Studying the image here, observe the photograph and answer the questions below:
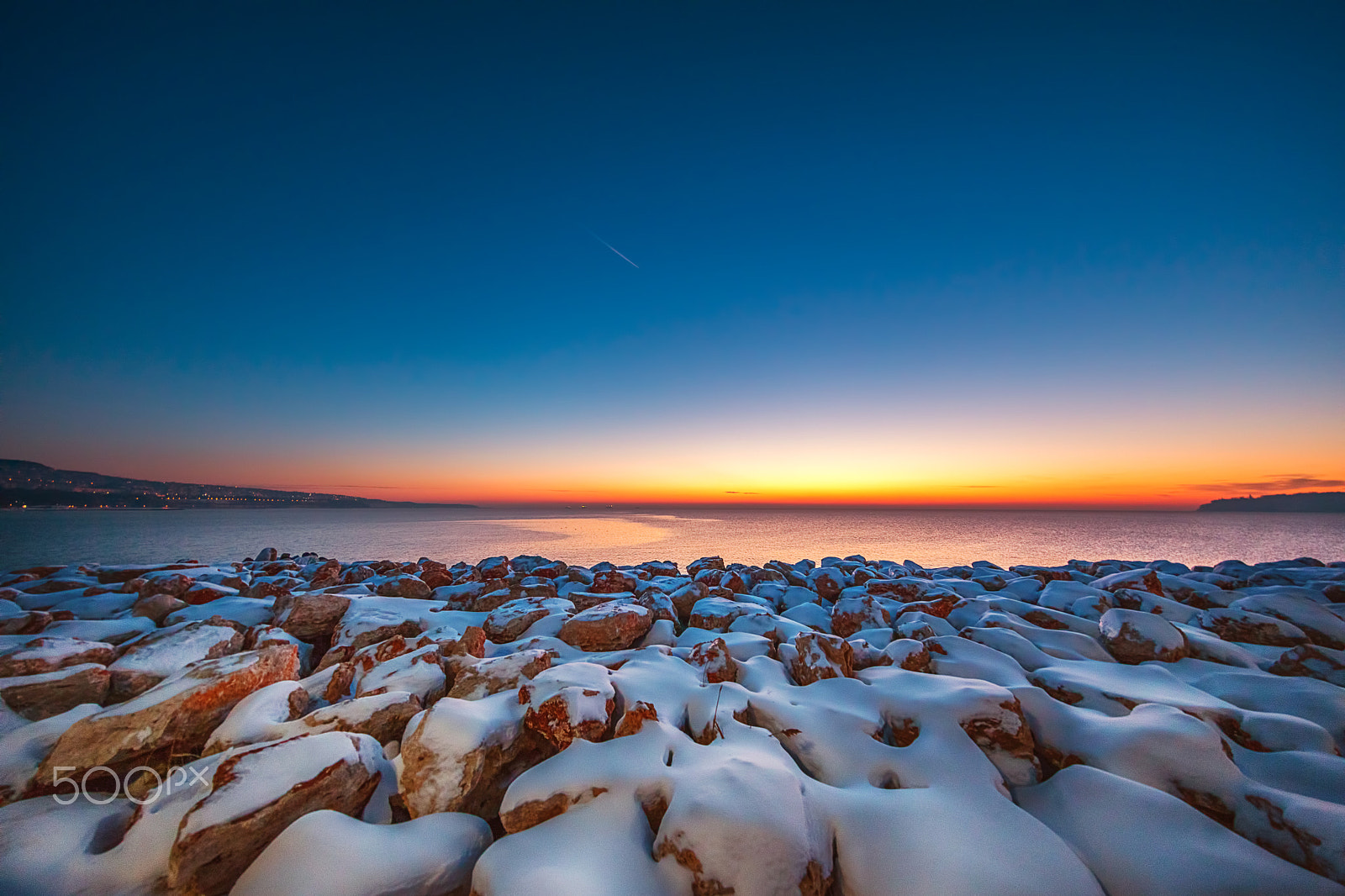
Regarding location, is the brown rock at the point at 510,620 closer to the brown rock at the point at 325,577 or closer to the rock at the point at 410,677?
the rock at the point at 410,677

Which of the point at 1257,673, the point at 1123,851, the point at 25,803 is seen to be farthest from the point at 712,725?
the point at 1257,673

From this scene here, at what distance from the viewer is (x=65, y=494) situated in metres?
86.6

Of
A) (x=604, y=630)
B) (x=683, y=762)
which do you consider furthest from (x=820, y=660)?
(x=604, y=630)

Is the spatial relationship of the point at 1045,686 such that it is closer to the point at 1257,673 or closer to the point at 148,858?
the point at 1257,673

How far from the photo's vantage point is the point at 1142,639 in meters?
5.15

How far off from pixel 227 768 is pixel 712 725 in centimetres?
323

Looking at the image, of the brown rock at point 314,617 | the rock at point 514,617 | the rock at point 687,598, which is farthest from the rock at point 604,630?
the brown rock at point 314,617

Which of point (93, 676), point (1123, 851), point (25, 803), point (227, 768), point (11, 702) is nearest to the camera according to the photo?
point (1123, 851)

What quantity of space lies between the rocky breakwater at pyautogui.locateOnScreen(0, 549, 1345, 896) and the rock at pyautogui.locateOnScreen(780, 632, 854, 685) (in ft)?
0.08

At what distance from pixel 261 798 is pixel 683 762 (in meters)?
2.58

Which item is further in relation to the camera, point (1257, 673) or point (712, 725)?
point (1257, 673)

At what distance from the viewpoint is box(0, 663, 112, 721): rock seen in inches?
159

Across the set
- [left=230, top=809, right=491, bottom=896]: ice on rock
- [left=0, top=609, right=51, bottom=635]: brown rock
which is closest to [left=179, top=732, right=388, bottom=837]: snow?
[left=230, top=809, right=491, bottom=896]: ice on rock

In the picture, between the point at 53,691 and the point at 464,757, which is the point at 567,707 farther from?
the point at 53,691
